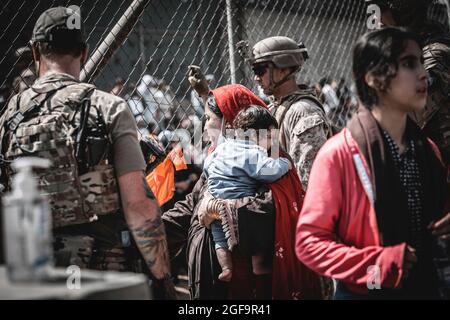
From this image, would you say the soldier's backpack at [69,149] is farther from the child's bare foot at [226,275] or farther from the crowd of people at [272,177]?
the child's bare foot at [226,275]

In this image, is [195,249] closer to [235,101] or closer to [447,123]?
[235,101]

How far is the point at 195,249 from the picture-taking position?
3.85m

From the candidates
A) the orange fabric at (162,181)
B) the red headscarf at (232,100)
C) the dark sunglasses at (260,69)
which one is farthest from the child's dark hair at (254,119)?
the orange fabric at (162,181)

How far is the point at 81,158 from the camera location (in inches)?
117

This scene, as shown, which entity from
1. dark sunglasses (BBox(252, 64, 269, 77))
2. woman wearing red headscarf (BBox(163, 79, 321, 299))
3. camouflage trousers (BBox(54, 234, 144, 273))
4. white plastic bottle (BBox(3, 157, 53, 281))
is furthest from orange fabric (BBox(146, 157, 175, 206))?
white plastic bottle (BBox(3, 157, 53, 281))

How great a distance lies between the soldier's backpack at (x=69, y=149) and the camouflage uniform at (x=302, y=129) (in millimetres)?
1306

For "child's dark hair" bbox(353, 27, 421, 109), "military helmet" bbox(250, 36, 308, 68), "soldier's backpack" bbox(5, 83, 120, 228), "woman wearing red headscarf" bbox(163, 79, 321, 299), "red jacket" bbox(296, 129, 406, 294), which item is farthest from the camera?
"military helmet" bbox(250, 36, 308, 68)

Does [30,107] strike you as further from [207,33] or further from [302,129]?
[207,33]

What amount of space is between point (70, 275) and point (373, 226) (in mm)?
1196

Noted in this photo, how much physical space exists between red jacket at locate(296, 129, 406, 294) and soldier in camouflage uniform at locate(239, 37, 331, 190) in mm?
1292

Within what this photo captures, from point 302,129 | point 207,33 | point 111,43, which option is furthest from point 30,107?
point 207,33

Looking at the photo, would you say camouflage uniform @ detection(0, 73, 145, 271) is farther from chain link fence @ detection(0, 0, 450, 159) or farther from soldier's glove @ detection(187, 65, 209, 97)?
soldier's glove @ detection(187, 65, 209, 97)

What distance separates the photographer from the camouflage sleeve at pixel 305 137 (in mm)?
3836

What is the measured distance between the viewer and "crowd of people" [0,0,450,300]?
97.8 inches
